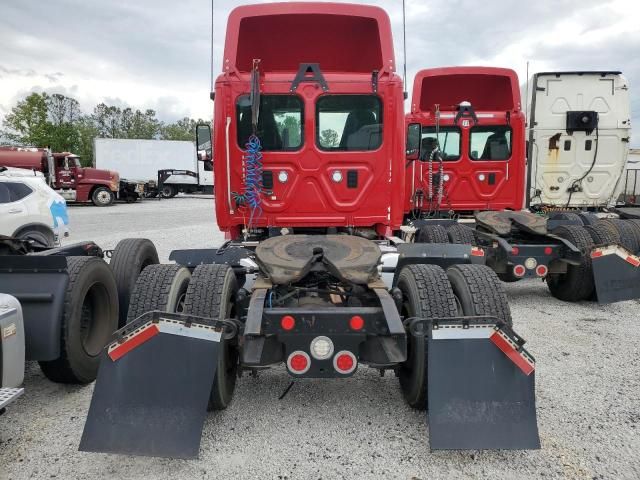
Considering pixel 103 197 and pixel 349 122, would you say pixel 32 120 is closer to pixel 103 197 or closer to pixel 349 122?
pixel 103 197

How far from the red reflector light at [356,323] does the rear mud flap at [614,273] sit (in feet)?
13.5

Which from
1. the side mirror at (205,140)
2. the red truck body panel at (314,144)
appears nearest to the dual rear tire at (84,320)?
the red truck body panel at (314,144)

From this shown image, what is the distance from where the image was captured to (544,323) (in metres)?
5.22

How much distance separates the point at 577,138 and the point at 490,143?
210 centimetres

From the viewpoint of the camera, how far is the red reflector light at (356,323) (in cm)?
267

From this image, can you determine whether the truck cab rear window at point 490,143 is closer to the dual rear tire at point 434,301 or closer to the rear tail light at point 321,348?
the dual rear tire at point 434,301

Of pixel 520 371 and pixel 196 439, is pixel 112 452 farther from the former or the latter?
pixel 520 371

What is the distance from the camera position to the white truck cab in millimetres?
8422

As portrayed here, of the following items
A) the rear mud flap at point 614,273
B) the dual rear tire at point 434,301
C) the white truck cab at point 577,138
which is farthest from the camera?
the white truck cab at point 577,138

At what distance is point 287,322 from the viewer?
2668mm

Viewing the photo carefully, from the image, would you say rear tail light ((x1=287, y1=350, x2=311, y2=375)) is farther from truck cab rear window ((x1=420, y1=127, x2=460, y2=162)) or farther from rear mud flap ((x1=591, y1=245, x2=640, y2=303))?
truck cab rear window ((x1=420, y1=127, x2=460, y2=162))

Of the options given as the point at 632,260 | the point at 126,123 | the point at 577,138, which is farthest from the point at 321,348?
the point at 126,123

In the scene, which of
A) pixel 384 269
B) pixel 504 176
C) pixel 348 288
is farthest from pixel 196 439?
pixel 504 176

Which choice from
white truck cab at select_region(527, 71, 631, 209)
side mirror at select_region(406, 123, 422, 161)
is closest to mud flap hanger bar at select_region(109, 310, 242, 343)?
side mirror at select_region(406, 123, 422, 161)
